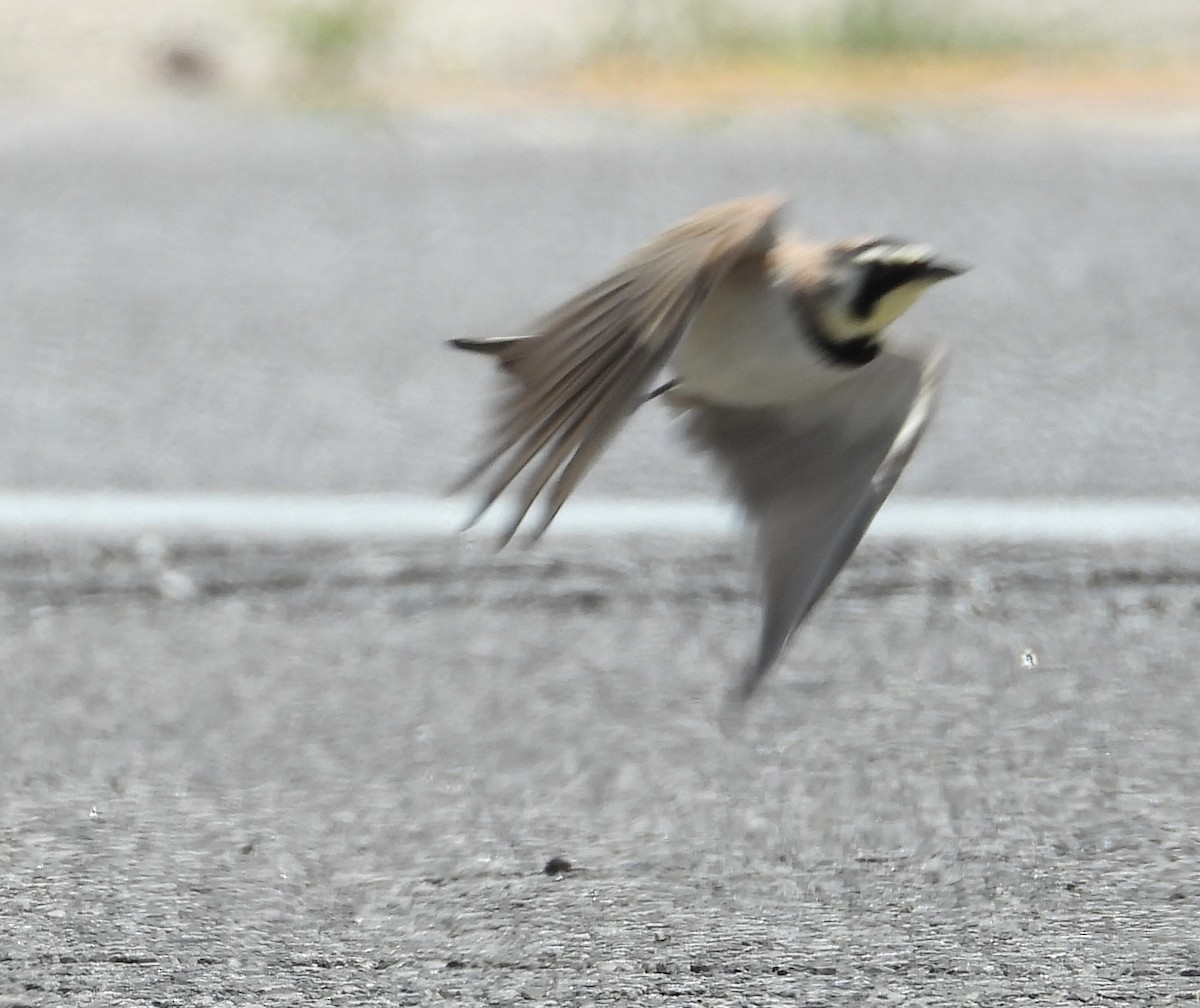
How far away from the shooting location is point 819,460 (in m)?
3.91

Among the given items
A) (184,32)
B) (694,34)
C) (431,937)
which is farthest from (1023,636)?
(184,32)

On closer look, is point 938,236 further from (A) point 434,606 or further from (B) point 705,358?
(B) point 705,358

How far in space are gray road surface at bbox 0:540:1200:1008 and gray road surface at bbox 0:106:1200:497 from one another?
28.2 inches

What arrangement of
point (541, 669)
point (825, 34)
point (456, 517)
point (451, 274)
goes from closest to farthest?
point (541, 669), point (456, 517), point (451, 274), point (825, 34)

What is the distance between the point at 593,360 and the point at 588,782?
1.08 metres

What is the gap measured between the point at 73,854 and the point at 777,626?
123 cm

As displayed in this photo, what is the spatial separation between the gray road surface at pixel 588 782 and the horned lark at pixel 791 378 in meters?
0.40

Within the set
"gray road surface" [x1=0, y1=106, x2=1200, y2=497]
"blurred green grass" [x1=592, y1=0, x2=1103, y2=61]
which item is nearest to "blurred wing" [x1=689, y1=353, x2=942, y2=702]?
"gray road surface" [x1=0, y1=106, x2=1200, y2=497]

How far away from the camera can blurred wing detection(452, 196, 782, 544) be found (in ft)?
10.0

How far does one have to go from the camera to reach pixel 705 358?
12.3 feet

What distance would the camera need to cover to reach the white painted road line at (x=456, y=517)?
17.3ft

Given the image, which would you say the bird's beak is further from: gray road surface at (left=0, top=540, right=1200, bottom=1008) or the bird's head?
gray road surface at (left=0, top=540, right=1200, bottom=1008)

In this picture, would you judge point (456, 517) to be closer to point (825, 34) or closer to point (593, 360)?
point (593, 360)

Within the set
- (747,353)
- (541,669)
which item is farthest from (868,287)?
(541,669)
